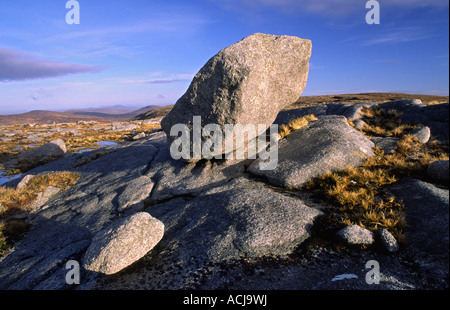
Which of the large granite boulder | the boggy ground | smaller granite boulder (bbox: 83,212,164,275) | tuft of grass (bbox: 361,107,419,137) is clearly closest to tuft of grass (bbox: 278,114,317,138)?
the large granite boulder

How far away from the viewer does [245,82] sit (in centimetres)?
934

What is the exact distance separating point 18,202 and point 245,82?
15351mm

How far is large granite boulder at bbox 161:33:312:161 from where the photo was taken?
30.9 feet

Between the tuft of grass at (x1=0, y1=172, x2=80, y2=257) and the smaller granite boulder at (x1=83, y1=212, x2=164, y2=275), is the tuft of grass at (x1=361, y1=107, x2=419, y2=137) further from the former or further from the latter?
the tuft of grass at (x1=0, y1=172, x2=80, y2=257)

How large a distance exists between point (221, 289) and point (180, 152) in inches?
340

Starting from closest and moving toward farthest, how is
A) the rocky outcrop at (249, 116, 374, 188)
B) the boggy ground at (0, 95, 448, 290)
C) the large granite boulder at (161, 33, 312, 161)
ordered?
the boggy ground at (0, 95, 448, 290), the rocky outcrop at (249, 116, 374, 188), the large granite boulder at (161, 33, 312, 161)

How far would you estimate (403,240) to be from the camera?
5.32 metres

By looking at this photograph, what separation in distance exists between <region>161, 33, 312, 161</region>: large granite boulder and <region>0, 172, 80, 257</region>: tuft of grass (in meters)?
9.08

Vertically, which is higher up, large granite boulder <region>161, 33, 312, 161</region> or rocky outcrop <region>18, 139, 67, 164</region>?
large granite boulder <region>161, 33, 312, 161</region>

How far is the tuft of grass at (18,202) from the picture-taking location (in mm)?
9805

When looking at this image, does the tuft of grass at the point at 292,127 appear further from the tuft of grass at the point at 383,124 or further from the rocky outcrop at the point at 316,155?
the tuft of grass at the point at 383,124

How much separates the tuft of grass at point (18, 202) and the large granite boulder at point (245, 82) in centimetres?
908

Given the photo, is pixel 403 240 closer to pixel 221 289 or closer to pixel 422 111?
pixel 221 289

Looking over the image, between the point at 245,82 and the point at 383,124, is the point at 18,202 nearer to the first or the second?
the point at 245,82
